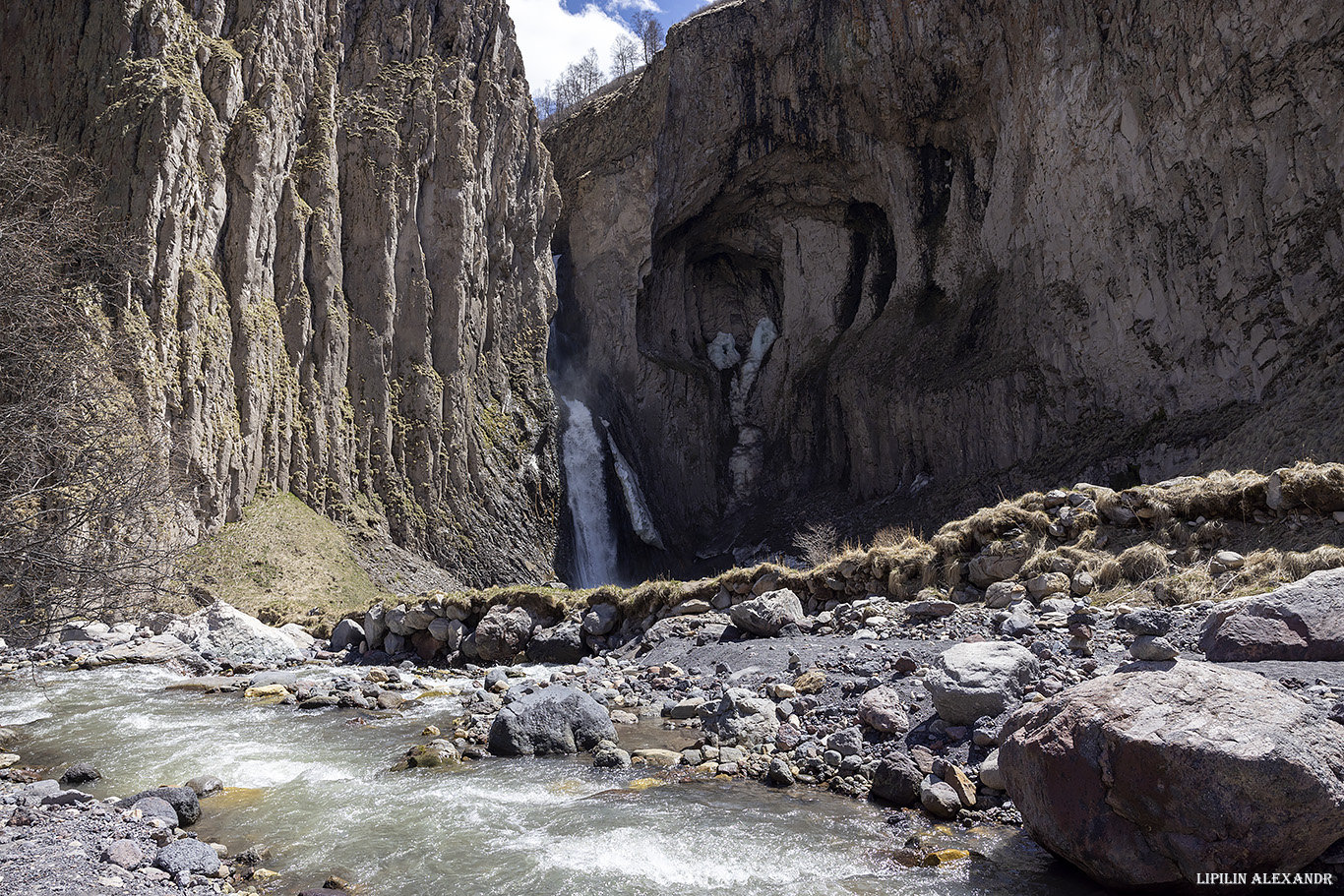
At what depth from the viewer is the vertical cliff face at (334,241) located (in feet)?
79.6

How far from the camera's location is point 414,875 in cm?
578

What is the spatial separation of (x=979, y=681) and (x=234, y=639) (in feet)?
52.0

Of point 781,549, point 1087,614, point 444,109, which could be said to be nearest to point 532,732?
point 1087,614

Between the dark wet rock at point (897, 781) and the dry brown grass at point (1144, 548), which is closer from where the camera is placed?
the dark wet rock at point (897, 781)

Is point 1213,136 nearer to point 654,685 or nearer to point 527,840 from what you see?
point 654,685

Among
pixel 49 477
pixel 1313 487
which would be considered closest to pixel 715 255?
pixel 1313 487

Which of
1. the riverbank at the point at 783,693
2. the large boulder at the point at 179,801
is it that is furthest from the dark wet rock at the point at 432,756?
the large boulder at the point at 179,801

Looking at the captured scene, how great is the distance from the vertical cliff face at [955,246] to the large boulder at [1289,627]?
1486 centimetres

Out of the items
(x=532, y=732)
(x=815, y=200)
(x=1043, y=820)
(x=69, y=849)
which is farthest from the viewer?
(x=815, y=200)

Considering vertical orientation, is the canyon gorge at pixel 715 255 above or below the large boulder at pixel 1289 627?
above

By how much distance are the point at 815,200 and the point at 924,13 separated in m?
10.6

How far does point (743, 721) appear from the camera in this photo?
8.55 metres

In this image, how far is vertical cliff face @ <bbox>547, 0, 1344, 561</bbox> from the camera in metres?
24.0

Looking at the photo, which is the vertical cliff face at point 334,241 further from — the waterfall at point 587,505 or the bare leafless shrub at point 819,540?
the bare leafless shrub at point 819,540
